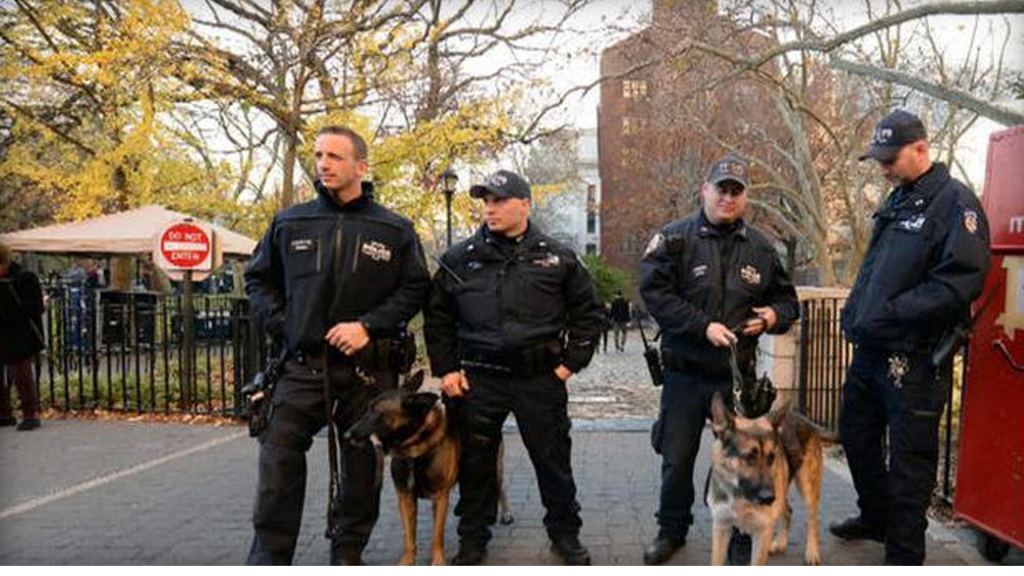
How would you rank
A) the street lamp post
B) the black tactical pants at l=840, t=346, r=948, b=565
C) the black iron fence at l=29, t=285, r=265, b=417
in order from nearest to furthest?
the black tactical pants at l=840, t=346, r=948, b=565 → the black iron fence at l=29, t=285, r=265, b=417 → the street lamp post

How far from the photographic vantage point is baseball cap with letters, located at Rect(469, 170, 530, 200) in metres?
4.09

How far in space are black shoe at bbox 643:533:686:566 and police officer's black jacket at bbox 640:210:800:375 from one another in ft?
3.26

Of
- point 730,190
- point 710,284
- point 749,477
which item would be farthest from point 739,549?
point 730,190

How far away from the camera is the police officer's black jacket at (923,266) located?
140 inches

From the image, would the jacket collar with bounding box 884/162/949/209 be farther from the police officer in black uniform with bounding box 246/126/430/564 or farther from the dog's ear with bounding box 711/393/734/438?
the police officer in black uniform with bounding box 246/126/430/564

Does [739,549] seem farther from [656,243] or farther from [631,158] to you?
[631,158]

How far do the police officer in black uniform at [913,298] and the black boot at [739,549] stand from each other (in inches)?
26.7

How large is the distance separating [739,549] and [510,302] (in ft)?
5.98

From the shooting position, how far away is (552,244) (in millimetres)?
4227

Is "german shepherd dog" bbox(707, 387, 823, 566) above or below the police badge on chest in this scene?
below

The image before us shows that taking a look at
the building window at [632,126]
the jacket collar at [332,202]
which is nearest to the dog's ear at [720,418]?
the jacket collar at [332,202]

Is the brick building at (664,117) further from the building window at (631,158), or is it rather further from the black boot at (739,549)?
the black boot at (739,549)

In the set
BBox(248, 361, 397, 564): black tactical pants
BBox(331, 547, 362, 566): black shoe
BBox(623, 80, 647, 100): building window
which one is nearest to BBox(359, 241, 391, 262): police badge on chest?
BBox(248, 361, 397, 564): black tactical pants

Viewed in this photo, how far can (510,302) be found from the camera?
161 inches
